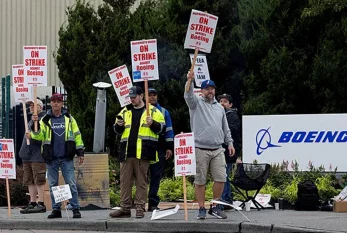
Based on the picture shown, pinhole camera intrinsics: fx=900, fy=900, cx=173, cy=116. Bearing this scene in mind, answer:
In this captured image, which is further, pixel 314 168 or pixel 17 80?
pixel 314 168

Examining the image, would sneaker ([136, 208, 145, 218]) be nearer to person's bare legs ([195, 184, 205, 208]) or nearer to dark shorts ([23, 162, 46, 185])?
person's bare legs ([195, 184, 205, 208])

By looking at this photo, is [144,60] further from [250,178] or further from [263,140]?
[263,140]

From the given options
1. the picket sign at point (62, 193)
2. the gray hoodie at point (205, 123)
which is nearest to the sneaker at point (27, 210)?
the picket sign at point (62, 193)

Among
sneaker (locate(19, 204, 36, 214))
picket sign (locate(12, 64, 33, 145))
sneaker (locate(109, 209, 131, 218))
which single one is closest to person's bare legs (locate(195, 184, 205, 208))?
sneaker (locate(109, 209, 131, 218))

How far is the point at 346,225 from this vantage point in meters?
12.1

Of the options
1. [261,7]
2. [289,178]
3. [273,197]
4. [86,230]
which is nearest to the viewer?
[86,230]

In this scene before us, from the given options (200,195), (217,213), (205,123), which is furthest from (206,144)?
(217,213)

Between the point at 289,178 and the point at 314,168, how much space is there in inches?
21.7

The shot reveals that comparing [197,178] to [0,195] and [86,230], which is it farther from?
[0,195]

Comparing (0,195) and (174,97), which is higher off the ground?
(174,97)

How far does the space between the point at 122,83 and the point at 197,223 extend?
12.3 feet

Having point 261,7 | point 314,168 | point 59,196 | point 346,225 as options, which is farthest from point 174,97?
point 346,225

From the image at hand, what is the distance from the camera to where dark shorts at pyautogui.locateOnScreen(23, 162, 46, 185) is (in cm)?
1471

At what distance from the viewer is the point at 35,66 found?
1434 cm
